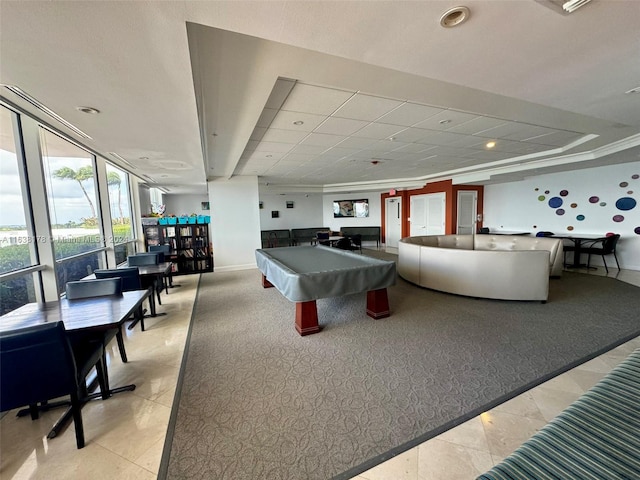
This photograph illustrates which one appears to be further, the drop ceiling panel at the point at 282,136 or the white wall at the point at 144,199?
the white wall at the point at 144,199

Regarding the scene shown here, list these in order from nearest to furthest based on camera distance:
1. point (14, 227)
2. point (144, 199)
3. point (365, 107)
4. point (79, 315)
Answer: point (79, 315)
point (14, 227)
point (365, 107)
point (144, 199)

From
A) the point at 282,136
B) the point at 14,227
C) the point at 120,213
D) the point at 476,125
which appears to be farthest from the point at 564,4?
the point at 120,213

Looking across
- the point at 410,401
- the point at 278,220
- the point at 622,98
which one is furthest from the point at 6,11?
the point at 278,220

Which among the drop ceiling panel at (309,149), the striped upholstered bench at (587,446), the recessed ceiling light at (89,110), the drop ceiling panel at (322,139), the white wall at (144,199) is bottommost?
the striped upholstered bench at (587,446)

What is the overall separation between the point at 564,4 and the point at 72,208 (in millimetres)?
5683

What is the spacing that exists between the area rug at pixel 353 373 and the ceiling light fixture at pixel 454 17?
2660 mm

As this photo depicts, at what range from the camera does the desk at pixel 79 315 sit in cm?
197

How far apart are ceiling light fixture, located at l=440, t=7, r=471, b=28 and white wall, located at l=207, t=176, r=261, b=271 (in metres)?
6.42

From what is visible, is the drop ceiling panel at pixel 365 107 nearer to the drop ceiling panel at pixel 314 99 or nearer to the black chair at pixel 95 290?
the drop ceiling panel at pixel 314 99

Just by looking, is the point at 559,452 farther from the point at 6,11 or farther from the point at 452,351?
the point at 6,11

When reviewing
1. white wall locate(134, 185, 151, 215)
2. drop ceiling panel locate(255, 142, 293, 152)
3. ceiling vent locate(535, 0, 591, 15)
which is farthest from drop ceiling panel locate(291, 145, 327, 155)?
white wall locate(134, 185, 151, 215)

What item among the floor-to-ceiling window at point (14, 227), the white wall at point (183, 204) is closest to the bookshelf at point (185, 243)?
the floor-to-ceiling window at point (14, 227)

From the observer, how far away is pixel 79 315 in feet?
7.21

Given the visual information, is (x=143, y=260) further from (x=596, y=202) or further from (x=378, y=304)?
(x=596, y=202)
